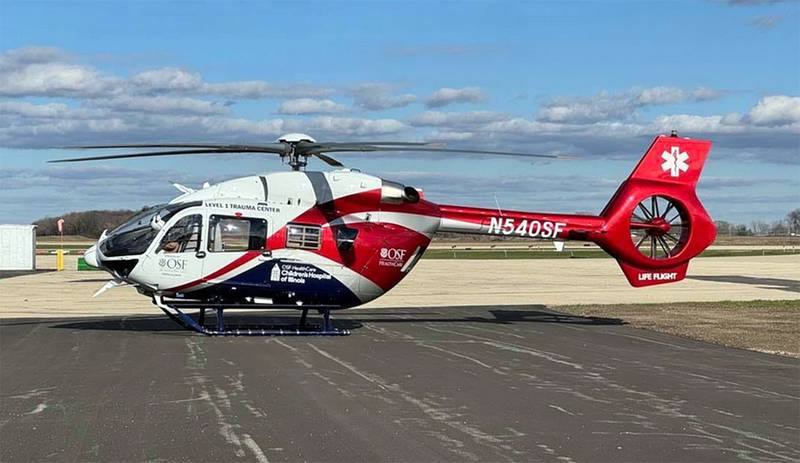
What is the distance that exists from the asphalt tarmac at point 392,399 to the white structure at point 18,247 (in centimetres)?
3944

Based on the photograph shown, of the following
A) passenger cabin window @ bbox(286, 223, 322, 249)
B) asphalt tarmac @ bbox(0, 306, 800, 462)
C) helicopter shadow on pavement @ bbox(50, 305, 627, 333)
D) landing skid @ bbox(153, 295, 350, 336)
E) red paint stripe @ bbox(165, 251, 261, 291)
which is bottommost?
asphalt tarmac @ bbox(0, 306, 800, 462)

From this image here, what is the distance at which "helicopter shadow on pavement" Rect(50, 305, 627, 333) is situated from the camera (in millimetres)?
20703

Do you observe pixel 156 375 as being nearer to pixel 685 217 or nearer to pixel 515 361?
pixel 515 361

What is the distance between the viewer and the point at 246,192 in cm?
1872

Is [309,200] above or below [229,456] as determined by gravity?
above

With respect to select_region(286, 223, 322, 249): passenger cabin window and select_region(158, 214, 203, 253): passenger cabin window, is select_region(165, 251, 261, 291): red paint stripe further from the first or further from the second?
select_region(286, 223, 322, 249): passenger cabin window

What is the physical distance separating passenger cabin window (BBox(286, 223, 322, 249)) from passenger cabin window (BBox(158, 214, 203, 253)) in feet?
5.63

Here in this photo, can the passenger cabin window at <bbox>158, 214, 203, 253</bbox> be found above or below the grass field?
above

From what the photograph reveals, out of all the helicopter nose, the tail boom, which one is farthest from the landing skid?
the tail boom

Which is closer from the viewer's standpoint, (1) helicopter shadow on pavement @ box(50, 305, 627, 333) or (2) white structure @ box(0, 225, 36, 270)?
(1) helicopter shadow on pavement @ box(50, 305, 627, 333)

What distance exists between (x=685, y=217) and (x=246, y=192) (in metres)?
9.77

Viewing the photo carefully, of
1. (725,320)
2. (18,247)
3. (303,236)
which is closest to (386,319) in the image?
(303,236)

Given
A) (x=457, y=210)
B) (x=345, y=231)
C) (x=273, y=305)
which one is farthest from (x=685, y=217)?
(x=273, y=305)

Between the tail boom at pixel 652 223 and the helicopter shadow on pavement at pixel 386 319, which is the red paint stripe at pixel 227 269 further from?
the tail boom at pixel 652 223
